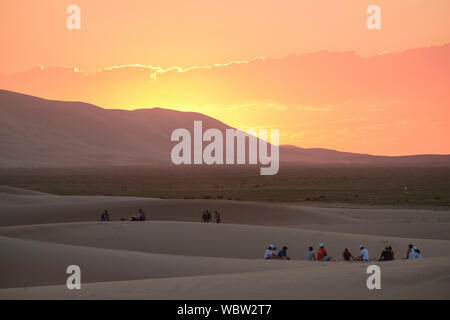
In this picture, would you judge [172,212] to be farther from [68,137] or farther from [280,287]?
[68,137]

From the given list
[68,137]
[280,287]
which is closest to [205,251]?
[280,287]

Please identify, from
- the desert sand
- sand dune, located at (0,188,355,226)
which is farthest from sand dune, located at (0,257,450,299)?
sand dune, located at (0,188,355,226)

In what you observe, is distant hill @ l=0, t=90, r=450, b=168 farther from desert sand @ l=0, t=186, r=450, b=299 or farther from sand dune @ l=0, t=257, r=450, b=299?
sand dune @ l=0, t=257, r=450, b=299

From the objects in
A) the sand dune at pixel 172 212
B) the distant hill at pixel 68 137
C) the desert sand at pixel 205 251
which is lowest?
the desert sand at pixel 205 251

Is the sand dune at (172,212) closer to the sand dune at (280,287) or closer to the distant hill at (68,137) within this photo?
the sand dune at (280,287)

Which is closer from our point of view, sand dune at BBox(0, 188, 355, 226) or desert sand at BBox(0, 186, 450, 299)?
desert sand at BBox(0, 186, 450, 299)

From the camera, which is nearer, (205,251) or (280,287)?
(280,287)

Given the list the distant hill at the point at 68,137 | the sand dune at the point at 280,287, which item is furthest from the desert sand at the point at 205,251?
the distant hill at the point at 68,137

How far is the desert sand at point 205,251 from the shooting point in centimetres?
1080

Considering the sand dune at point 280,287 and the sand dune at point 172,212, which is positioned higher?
the sand dune at point 172,212

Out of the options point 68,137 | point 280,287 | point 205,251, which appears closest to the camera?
point 280,287

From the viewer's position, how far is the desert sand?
10.8 metres

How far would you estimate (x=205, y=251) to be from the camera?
68.7 ft
